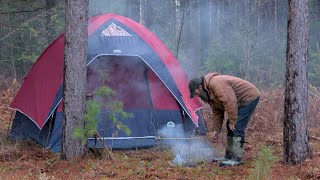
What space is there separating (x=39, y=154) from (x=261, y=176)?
148 inches

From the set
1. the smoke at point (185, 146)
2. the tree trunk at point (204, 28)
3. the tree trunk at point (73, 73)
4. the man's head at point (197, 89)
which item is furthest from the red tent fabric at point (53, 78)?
the tree trunk at point (204, 28)

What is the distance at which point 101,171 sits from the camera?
242 inches

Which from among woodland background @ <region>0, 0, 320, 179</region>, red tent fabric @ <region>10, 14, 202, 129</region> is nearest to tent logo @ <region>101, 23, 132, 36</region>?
red tent fabric @ <region>10, 14, 202, 129</region>

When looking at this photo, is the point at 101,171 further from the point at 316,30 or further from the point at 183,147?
the point at 316,30

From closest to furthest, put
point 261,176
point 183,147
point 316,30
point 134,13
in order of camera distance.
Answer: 1. point 261,176
2. point 183,147
3. point 316,30
4. point 134,13

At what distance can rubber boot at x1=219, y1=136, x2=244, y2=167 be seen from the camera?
664cm

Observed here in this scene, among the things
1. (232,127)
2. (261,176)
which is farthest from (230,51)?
(261,176)

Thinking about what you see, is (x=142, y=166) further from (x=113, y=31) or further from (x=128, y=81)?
(x=113, y=31)

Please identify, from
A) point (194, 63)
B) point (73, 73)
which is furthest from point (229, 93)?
point (194, 63)

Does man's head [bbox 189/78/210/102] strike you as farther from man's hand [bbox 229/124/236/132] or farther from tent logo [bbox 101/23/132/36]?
tent logo [bbox 101/23/132/36]

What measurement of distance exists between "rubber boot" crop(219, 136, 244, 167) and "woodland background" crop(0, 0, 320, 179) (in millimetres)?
158

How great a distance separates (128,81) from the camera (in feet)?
28.0

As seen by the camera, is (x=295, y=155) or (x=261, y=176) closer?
(x=261, y=176)

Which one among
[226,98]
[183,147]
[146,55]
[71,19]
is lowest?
[183,147]
